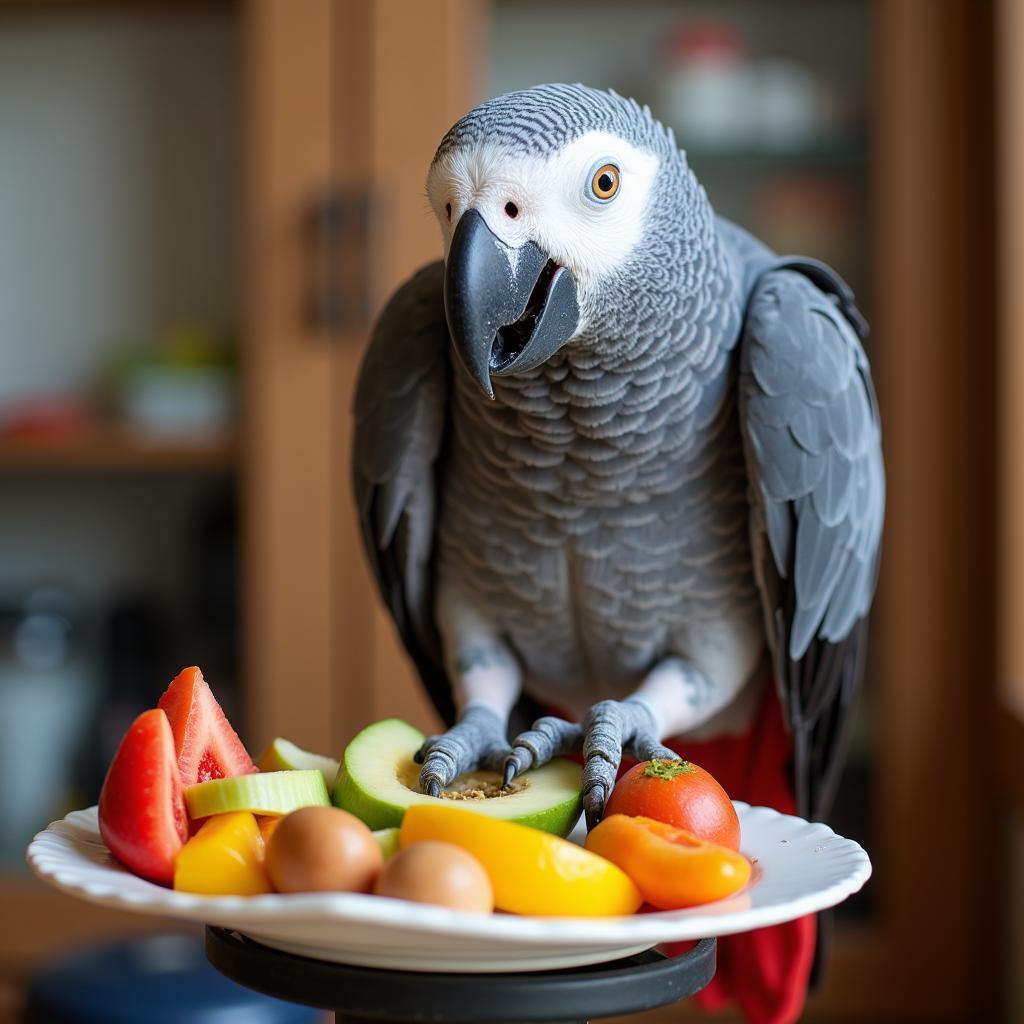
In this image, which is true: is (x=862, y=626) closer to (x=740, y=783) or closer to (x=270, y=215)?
(x=740, y=783)

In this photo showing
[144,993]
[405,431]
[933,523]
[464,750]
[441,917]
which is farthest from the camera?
[933,523]

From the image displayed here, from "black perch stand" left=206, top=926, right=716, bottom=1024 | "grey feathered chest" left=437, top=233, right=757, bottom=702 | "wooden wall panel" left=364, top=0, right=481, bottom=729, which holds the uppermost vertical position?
"wooden wall panel" left=364, top=0, right=481, bottom=729

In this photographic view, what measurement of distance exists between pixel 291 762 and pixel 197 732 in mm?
54

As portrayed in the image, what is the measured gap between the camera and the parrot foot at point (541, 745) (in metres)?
0.56

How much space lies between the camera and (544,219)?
0.53 metres

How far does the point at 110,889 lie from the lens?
0.42 metres

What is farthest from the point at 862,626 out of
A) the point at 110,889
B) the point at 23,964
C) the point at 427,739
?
the point at 23,964

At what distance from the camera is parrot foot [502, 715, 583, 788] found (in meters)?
0.56

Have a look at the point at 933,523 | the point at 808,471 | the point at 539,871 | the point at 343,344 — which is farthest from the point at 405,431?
the point at 933,523

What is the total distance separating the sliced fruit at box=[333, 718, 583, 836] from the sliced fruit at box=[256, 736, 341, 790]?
29 millimetres

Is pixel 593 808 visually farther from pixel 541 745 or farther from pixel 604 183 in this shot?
pixel 604 183

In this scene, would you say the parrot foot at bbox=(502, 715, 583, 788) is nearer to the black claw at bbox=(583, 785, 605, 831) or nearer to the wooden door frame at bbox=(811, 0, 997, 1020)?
the black claw at bbox=(583, 785, 605, 831)

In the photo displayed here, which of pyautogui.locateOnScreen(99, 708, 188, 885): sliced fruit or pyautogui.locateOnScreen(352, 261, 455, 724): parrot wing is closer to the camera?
pyautogui.locateOnScreen(99, 708, 188, 885): sliced fruit

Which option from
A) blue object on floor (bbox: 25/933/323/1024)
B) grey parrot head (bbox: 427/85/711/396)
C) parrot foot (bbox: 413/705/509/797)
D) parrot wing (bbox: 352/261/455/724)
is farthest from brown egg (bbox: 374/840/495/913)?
blue object on floor (bbox: 25/933/323/1024)
